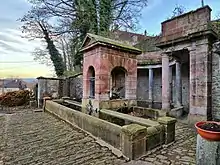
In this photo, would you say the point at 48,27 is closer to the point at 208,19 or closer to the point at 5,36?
the point at 5,36

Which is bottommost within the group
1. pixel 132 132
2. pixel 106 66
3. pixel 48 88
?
pixel 132 132

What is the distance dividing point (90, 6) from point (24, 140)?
472 inches

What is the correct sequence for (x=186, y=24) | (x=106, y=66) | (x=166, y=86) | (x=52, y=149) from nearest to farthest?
(x=52, y=149) < (x=106, y=66) < (x=186, y=24) < (x=166, y=86)

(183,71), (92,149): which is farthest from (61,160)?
(183,71)

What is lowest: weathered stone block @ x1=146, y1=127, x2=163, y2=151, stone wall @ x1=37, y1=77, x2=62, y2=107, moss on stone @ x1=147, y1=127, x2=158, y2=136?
weathered stone block @ x1=146, y1=127, x2=163, y2=151

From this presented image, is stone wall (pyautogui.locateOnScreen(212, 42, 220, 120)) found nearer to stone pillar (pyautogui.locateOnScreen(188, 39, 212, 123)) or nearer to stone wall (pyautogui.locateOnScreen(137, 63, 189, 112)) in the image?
stone pillar (pyautogui.locateOnScreen(188, 39, 212, 123))

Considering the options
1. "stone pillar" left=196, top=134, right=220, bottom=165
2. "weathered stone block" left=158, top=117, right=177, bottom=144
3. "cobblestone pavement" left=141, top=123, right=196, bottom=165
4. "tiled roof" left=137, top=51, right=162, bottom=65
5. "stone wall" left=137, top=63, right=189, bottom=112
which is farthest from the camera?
"tiled roof" left=137, top=51, right=162, bottom=65

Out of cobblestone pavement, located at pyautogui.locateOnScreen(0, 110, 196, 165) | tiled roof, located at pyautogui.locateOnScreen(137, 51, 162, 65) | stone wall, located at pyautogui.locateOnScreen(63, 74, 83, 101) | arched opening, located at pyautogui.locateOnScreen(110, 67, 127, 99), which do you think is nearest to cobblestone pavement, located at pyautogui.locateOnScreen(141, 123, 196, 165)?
cobblestone pavement, located at pyautogui.locateOnScreen(0, 110, 196, 165)

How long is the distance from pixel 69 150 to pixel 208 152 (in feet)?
9.82

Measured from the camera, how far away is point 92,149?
170 inches

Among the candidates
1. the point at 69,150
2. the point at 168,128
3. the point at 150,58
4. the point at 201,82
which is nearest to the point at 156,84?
the point at 150,58

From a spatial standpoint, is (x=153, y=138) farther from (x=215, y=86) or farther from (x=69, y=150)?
(x=215, y=86)

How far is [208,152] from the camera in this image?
9.47ft

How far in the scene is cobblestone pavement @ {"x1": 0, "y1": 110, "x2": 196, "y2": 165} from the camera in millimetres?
3649
